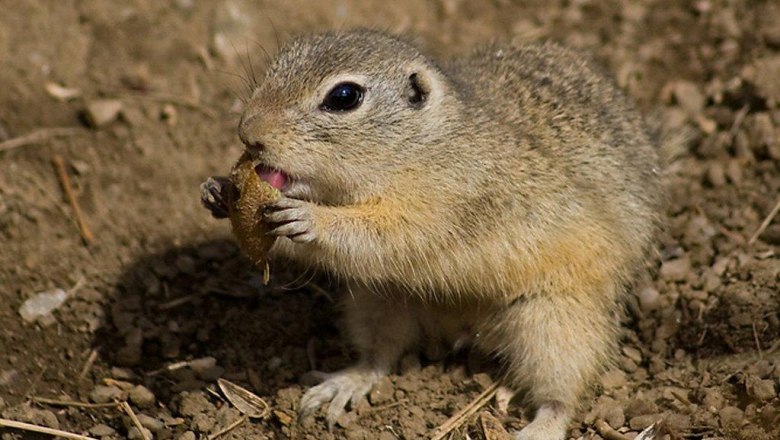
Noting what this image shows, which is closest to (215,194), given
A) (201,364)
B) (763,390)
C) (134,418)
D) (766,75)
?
(201,364)

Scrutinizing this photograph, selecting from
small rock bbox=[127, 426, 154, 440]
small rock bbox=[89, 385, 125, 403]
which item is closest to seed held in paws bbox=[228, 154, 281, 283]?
small rock bbox=[127, 426, 154, 440]

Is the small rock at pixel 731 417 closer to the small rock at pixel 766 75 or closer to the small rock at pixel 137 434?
the small rock at pixel 766 75

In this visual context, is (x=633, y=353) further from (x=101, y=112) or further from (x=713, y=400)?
(x=101, y=112)

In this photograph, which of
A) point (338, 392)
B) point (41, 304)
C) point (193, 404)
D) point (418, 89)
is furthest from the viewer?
point (41, 304)

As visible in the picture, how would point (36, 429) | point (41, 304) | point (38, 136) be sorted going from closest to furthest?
point (36, 429)
point (41, 304)
point (38, 136)

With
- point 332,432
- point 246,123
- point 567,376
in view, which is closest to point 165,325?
point 332,432

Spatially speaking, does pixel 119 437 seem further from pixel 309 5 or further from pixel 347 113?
pixel 309 5

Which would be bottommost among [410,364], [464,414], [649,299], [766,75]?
[464,414]
